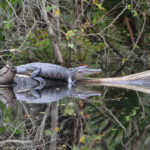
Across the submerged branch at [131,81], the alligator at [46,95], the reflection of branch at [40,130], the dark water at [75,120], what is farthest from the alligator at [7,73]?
the reflection of branch at [40,130]

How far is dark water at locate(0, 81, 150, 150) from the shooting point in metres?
3.24

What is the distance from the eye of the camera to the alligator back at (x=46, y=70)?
7742 mm

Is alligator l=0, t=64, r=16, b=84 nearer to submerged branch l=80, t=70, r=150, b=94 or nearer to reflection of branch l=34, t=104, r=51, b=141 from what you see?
submerged branch l=80, t=70, r=150, b=94

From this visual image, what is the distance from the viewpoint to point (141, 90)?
6.60 metres

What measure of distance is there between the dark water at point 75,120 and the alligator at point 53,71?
1.35m

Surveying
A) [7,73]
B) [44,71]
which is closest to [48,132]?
[7,73]

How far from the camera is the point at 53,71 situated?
7.91 metres

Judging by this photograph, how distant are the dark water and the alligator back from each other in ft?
4.47

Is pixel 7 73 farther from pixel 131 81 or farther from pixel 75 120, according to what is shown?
pixel 75 120

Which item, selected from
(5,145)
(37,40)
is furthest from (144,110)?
(37,40)

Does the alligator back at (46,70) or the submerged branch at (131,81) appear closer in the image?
the submerged branch at (131,81)

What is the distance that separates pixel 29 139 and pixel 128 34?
863 cm

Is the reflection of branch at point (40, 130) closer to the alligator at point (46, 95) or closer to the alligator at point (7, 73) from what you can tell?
the alligator at point (46, 95)

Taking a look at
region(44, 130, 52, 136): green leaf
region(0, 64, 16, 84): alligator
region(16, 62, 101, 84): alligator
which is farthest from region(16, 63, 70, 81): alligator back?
region(44, 130, 52, 136): green leaf
